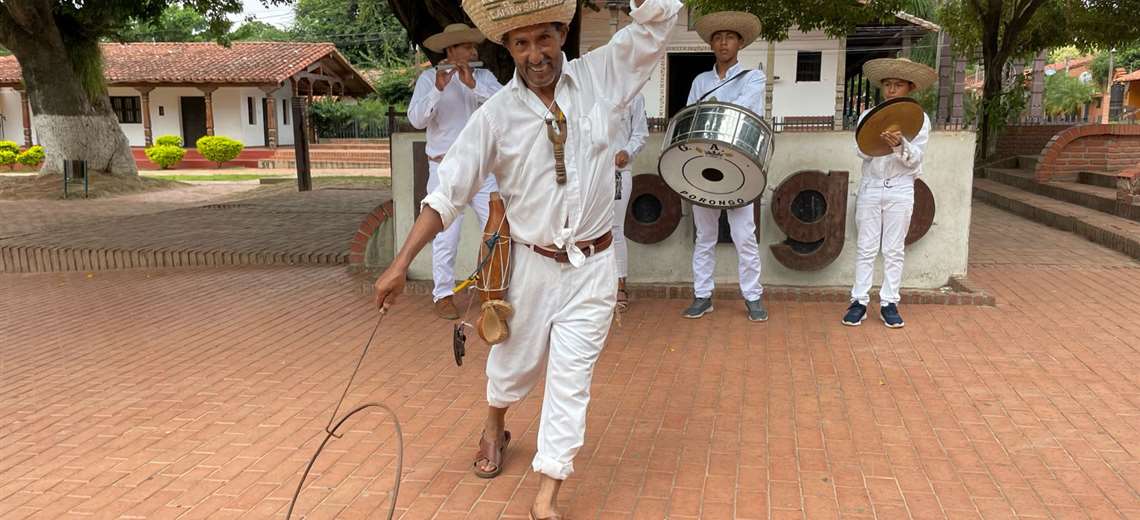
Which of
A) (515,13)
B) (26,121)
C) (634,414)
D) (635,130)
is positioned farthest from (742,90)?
(26,121)

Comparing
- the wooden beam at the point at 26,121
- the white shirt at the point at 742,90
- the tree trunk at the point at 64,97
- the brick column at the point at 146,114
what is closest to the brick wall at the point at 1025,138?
the white shirt at the point at 742,90

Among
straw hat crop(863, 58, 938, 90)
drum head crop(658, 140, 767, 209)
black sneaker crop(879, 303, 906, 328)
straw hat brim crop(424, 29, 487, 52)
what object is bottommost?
black sneaker crop(879, 303, 906, 328)

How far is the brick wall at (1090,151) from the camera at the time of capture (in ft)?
46.4

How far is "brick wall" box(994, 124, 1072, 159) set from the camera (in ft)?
58.5

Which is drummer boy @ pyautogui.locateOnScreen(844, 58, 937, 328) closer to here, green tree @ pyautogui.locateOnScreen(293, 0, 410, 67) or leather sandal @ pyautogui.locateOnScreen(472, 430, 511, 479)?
leather sandal @ pyautogui.locateOnScreen(472, 430, 511, 479)

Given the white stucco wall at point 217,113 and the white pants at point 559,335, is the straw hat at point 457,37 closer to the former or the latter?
the white pants at point 559,335

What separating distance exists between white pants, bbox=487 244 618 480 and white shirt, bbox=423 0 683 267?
0.10 metres

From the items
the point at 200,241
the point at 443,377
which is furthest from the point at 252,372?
the point at 200,241

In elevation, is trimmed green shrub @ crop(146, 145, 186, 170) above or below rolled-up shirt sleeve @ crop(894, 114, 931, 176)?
below

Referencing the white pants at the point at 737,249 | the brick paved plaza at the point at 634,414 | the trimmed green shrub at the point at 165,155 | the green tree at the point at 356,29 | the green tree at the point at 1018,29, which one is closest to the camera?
the brick paved plaza at the point at 634,414

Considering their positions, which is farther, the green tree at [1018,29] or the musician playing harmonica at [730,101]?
the green tree at [1018,29]

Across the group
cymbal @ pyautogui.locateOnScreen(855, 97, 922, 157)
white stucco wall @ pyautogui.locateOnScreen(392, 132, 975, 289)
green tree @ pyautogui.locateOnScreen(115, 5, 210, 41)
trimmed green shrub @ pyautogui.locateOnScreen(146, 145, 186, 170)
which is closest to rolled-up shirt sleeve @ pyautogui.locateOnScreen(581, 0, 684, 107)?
cymbal @ pyautogui.locateOnScreen(855, 97, 922, 157)

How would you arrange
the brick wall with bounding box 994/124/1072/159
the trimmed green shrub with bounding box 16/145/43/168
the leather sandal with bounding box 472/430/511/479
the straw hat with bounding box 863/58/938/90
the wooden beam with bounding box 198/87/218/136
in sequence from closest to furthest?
the leather sandal with bounding box 472/430/511/479
the straw hat with bounding box 863/58/938/90
the brick wall with bounding box 994/124/1072/159
the trimmed green shrub with bounding box 16/145/43/168
the wooden beam with bounding box 198/87/218/136

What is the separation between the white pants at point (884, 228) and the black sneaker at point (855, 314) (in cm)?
4
